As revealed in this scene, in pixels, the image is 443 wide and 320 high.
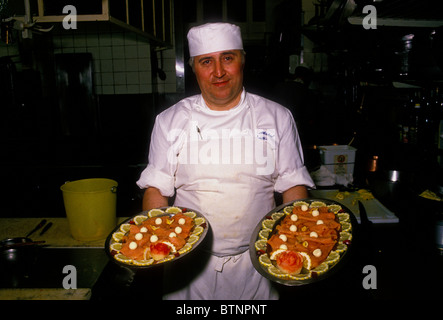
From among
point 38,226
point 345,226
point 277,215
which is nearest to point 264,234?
point 277,215

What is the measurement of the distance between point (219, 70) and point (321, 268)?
3.75ft

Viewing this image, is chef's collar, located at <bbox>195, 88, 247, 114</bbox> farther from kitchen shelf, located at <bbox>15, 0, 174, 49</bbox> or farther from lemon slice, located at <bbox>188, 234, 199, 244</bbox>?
kitchen shelf, located at <bbox>15, 0, 174, 49</bbox>

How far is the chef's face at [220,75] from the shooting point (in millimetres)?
1854

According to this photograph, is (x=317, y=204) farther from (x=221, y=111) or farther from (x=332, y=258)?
(x=221, y=111)

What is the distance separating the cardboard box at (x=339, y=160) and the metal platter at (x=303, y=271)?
4.10ft

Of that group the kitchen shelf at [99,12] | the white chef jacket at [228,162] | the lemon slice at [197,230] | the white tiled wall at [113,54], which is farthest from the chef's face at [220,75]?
the white tiled wall at [113,54]

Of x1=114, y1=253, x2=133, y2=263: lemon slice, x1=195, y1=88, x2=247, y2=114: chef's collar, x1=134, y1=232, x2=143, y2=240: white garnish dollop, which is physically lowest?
x1=114, y1=253, x2=133, y2=263: lemon slice

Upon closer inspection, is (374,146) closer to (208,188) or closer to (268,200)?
(268,200)

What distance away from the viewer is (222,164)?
187cm

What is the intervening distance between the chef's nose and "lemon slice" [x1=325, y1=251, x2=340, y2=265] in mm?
1071

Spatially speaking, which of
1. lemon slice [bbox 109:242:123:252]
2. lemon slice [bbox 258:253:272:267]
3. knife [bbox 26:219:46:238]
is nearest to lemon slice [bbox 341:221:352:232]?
lemon slice [bbox 258:253:272:267]

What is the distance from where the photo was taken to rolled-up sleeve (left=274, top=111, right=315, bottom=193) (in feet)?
6.32

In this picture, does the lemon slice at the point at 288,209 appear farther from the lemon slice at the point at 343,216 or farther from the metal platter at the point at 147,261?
the metal platter at the point at 147,261

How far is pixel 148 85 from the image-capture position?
5637 mm
